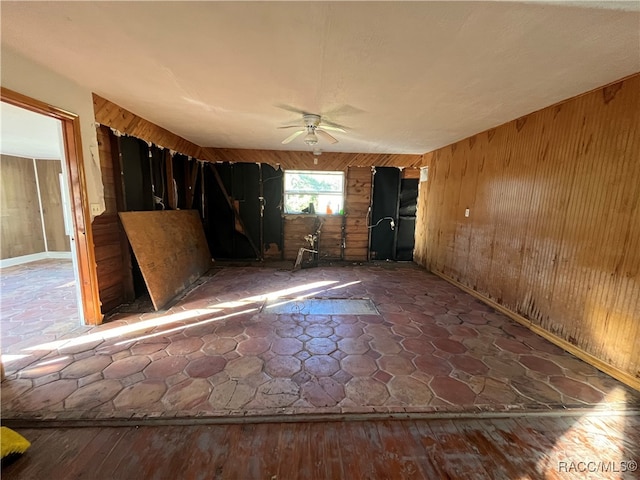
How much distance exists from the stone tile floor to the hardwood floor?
0.12 m

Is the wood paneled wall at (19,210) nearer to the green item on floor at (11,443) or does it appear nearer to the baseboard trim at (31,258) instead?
the baseboard trim at (31,258)

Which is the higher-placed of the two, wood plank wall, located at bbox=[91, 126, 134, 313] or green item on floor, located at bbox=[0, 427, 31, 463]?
wood plank wall, located at bbox=[91, 126, 134, 313]

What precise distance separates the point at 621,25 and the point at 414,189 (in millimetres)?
4526

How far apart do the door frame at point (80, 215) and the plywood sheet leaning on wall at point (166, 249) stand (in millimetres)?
468

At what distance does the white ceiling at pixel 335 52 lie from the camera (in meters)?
1.46

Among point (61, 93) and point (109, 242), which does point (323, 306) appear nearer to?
point (109, 242)

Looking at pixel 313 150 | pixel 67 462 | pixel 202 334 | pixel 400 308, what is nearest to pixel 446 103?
pixel 400 308

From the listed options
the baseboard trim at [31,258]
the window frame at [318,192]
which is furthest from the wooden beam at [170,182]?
the baseboard trim at [31,258]

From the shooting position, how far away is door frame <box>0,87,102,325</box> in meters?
2.51

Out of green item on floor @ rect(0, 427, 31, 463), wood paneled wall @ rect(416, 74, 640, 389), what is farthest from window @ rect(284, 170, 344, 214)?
green item on floor @ rect(0, 427, 31, 463)

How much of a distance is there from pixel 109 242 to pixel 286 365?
8.45 feet

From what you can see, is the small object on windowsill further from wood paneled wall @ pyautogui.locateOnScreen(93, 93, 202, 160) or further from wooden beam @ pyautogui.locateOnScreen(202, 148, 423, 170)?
wood paneled wall @ pyautogui.locateOnScreen(93, 93, 202, 160)

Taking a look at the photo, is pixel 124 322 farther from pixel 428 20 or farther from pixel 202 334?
pixel 428 20

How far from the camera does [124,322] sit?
2.87 metres
